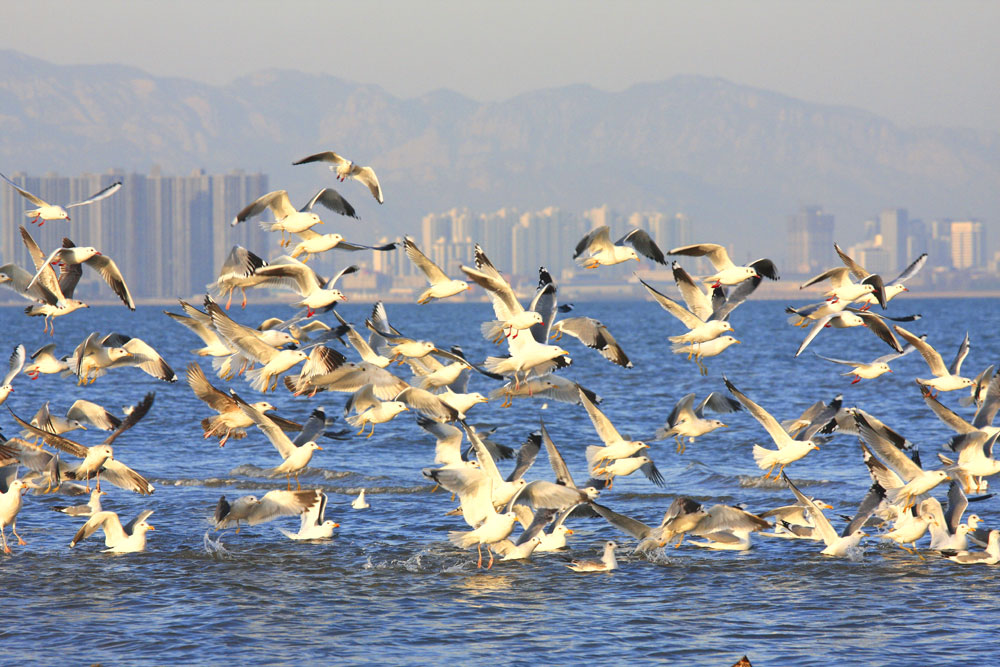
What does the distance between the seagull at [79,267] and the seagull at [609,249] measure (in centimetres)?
617

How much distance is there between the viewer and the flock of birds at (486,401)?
49.4 ft

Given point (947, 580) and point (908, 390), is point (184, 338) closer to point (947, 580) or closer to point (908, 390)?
point (908, 390)

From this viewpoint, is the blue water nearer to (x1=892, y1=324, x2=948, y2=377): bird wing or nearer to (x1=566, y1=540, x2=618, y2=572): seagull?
(x1=566, y1=540, x2=618, y2=572): seagull

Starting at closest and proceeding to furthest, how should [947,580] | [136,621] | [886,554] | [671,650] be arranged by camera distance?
[671,650] → [136,621] → [947,580] → [886,554]

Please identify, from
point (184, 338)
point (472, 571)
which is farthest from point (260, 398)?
point (184, 338)

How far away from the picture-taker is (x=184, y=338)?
287 ft

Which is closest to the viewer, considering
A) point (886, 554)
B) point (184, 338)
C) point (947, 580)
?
point (947, 580)

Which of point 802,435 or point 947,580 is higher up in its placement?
point 802,435

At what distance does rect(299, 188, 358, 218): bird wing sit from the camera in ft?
54.3

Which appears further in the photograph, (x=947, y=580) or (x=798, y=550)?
(x=798, y=550)

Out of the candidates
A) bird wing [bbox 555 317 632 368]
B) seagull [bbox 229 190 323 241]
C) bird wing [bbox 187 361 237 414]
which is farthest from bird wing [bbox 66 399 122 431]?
bird wing [bbox 555 317 632 368]

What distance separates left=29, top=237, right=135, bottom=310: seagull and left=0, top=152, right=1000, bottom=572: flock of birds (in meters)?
0.03

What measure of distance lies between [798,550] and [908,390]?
2578 centimetres

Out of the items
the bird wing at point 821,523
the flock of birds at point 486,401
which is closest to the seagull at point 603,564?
the flock of birds at point 486,401
